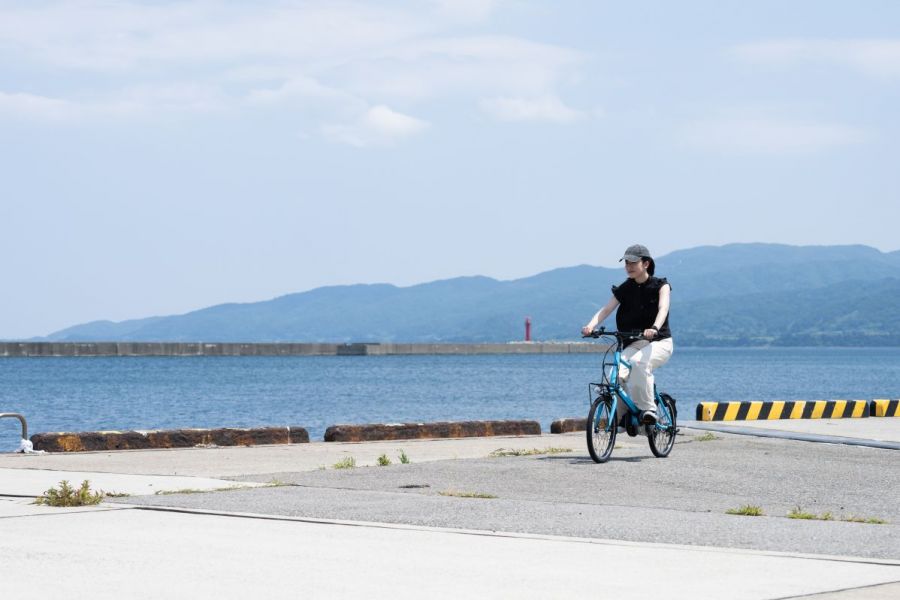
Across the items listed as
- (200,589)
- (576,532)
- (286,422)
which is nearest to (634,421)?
(576,532)

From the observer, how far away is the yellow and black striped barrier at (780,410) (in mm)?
20344

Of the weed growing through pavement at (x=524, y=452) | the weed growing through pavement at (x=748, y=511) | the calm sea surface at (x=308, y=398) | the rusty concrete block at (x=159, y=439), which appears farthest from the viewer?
the calm sea surface at (x=308, y=398)

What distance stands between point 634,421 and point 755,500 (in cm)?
276

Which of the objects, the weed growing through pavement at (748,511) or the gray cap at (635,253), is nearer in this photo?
the weed growing through pavement at (748,511)

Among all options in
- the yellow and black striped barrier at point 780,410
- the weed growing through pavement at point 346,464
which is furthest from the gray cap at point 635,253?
the yellow and black striped barrier at point 780,410

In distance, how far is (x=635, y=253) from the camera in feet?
43.8

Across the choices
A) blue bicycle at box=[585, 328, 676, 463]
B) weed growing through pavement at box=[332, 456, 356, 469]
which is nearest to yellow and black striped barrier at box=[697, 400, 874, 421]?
blue bicycle at box=[585, 328, 676, 463]

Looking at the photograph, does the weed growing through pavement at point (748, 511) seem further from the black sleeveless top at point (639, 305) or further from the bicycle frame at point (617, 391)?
the black sleeveless top at point (639, 305)

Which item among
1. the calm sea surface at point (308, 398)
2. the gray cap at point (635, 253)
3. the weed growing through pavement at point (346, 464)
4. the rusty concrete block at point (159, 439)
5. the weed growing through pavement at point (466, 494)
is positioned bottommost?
the calm sea surface at point (308, 398)

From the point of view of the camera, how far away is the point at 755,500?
10648 millimetres

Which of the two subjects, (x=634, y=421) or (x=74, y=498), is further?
(x=634, y=421)

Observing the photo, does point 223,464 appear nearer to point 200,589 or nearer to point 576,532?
point 576,532

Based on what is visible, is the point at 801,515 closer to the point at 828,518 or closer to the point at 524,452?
the point at 828,518

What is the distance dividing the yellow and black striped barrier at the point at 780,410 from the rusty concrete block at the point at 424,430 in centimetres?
311
